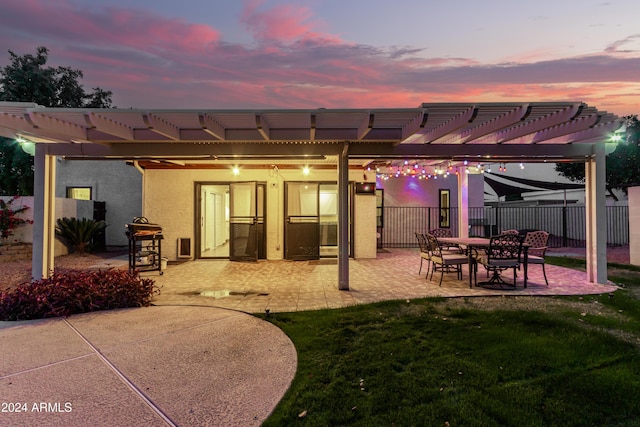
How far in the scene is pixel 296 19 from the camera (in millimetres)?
8188

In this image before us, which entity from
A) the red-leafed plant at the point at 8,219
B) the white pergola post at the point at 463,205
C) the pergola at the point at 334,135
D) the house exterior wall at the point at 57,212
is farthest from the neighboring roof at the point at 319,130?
the house exterior wall at the point at 57,212

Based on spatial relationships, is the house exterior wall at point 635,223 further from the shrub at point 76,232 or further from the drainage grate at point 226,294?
the shrub at point 76,232

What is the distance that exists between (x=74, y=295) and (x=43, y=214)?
2.44m

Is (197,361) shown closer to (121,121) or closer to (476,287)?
(121,121)

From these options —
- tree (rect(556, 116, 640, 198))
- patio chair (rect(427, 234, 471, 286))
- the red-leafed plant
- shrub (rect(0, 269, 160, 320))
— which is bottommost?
shrub (rect(0, 269, 160, 320))

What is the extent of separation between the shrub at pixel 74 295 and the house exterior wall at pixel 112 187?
800cm

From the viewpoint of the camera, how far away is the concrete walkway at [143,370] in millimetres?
2262

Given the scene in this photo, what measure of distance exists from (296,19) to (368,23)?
1.87 metres

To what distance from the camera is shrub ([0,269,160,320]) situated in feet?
14.5

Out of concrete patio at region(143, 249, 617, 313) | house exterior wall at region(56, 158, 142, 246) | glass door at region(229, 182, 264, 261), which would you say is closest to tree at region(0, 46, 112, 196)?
house exterior wall at region(56, 158, 142, 246)

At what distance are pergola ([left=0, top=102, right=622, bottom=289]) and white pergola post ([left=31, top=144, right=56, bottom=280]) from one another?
2 cm

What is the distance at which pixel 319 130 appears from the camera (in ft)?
19.3

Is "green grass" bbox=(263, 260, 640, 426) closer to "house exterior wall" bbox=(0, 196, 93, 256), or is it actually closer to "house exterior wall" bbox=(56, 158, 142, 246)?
"house exterior wall" bbox=(0, 196, 93, 256)

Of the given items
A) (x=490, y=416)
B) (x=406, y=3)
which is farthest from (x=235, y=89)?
(x=490, y=416)
